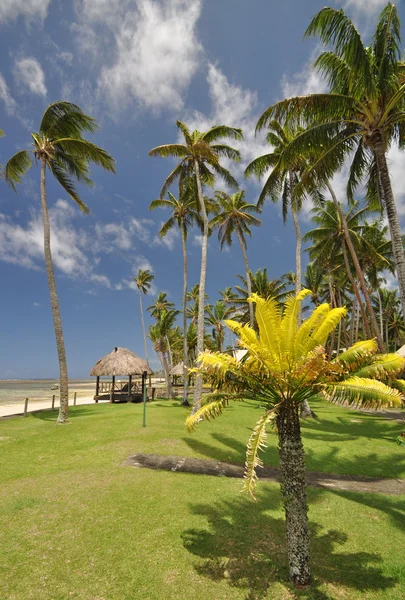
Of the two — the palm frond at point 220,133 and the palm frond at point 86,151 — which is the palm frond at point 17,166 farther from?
the palm frond at point 220,133

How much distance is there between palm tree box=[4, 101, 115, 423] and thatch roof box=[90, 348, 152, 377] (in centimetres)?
908

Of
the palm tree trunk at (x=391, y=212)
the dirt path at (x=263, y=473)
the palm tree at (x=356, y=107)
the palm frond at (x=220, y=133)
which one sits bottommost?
the dirt path at (x=263, y=473)

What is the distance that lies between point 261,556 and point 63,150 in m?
19.1

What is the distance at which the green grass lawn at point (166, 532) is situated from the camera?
440 centimetres

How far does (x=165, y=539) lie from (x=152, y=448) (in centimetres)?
501

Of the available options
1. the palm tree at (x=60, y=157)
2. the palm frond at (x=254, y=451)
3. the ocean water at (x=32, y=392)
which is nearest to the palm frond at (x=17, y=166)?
the palm tree at (x=60, y=157)

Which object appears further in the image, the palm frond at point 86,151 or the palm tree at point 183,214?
the palm tree at point 183,214

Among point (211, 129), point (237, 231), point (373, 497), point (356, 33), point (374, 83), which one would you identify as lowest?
point (373, 497)

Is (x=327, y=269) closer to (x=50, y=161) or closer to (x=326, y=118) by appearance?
(x=326, y=118)

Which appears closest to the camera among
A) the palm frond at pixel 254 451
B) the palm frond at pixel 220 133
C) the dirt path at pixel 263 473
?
the palm frond at pixel 254 451

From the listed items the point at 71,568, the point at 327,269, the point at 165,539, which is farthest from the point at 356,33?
the point at 327,269

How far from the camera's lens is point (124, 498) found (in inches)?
264

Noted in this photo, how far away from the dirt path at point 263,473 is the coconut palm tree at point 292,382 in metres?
4.45

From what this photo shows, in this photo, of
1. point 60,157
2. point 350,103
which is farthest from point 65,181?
point 350,103
